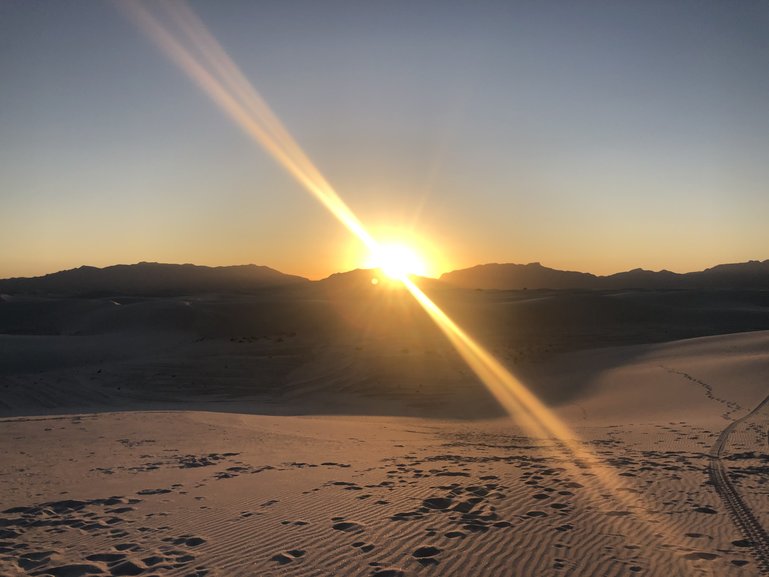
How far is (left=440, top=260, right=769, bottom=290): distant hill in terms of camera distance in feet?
411

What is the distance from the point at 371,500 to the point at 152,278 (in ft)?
536

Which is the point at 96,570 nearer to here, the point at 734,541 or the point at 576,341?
the point at 734,541

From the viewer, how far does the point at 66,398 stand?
21.7m

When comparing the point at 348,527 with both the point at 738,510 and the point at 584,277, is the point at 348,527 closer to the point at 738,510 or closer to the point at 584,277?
the point at 738,510

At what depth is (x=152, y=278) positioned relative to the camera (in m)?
160

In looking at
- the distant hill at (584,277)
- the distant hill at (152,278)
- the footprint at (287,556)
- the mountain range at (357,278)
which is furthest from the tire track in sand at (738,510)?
the distant hill at (152,278)

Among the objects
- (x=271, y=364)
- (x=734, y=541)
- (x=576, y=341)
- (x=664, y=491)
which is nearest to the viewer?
(x=734, y=541)

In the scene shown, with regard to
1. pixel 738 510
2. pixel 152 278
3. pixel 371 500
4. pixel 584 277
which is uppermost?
pixel 152 278

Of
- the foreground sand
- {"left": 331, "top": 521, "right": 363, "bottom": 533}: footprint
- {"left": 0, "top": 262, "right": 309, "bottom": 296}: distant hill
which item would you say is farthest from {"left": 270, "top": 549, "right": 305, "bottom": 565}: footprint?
{"left": 0, "top": 262, "right": 309, "bottom": 296}: distant hill

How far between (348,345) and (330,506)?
2536 centimetres

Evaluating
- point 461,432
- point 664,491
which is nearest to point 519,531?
point 664,491

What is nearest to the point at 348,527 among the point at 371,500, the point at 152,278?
the point at 371,500

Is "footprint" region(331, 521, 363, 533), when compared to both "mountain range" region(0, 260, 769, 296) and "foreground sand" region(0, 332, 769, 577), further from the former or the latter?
"mountain range" region(0, 260, 769, 296)

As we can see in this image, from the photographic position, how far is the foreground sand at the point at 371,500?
5.65 metres
